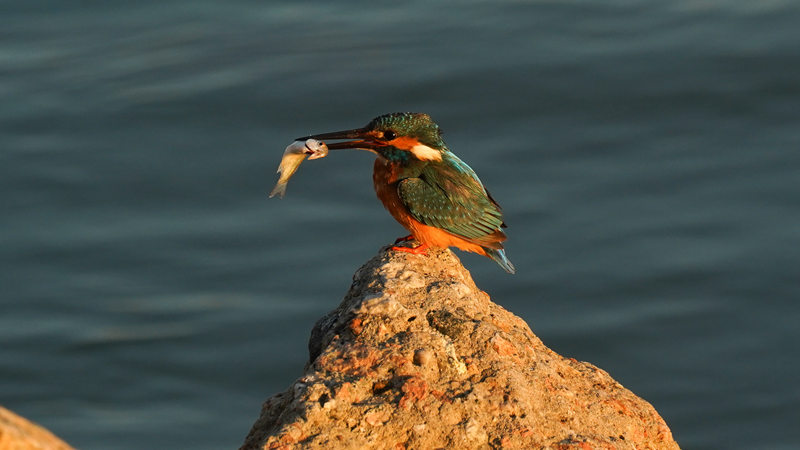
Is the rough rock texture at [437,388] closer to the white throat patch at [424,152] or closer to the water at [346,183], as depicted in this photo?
the white throat patch at [424,152]

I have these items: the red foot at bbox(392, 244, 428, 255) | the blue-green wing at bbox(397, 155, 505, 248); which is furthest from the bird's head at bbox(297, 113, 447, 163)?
the red foot at bbox(392, 244, 428, 255)

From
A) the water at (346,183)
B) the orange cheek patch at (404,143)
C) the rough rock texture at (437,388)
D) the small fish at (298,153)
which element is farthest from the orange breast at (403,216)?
the water at (346,183)

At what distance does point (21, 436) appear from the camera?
10.7 feet

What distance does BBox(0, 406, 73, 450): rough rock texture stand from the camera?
3.21 m

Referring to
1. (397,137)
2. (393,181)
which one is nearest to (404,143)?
(397,137)

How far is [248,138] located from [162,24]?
111 inches

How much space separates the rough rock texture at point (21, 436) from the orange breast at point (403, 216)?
3548 millimetres

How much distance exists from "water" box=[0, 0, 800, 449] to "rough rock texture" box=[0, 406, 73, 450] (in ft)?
20.0

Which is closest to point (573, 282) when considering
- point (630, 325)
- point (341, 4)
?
point (630, 325)

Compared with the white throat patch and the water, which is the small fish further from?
the water

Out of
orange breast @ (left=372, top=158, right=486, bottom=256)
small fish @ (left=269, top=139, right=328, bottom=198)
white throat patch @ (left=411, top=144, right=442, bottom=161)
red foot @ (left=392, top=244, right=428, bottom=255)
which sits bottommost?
red foot @ (left=392, top=244, right=428, bottom=255)

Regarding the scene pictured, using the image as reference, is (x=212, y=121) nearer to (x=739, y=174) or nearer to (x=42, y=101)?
(x=42, y=101)

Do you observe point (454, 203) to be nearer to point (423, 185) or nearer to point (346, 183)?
point (423, 185)

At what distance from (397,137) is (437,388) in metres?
2.74
